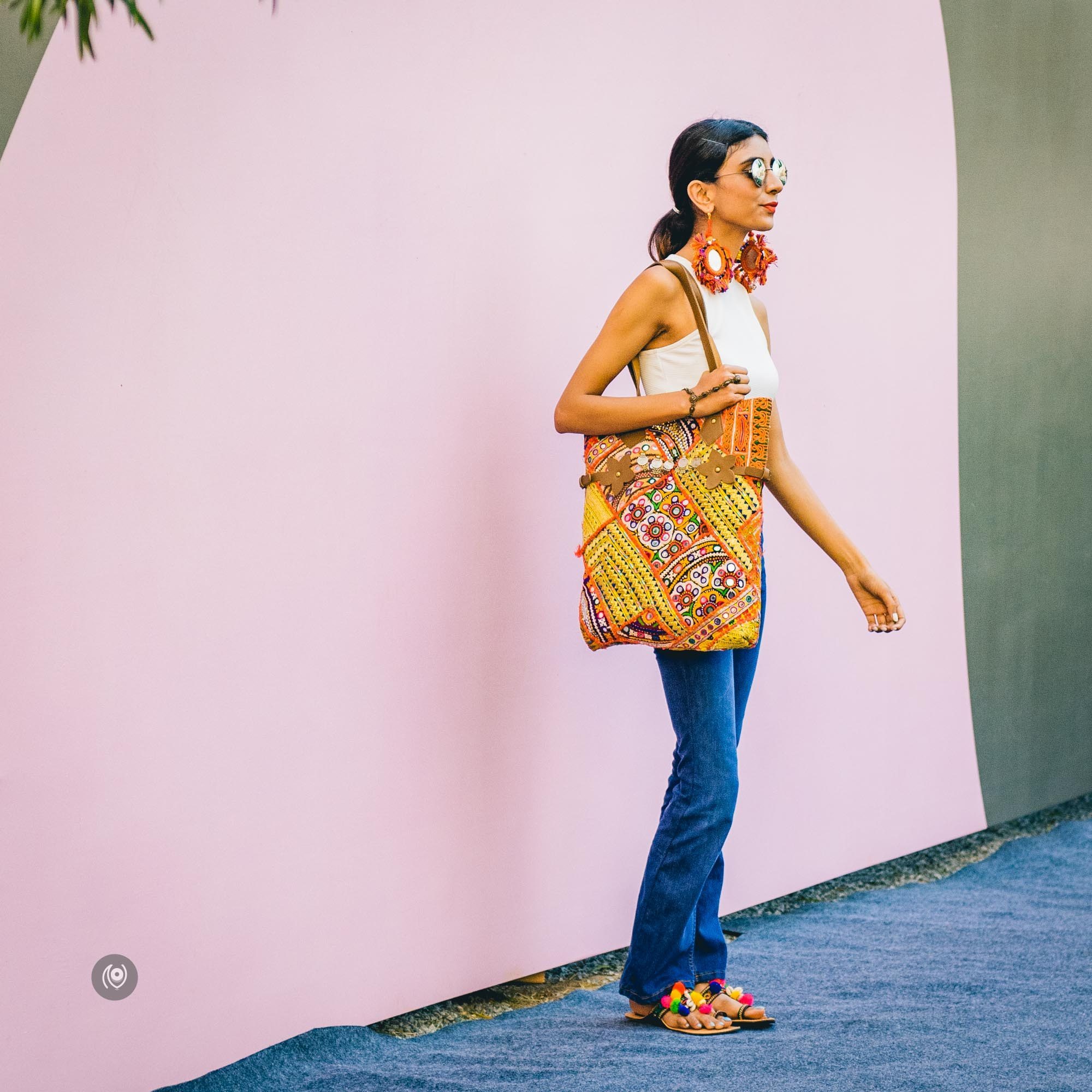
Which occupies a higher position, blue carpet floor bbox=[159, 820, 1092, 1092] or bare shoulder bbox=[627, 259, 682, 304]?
bare shoulder bbox=[627, 259, 682, 304]

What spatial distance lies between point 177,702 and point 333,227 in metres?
0.72

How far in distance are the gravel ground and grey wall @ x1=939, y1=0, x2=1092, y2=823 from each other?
2.7 inches

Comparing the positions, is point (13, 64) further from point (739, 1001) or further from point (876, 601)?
point (739, 1001)

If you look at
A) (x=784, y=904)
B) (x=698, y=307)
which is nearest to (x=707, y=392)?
(x=698, y=307)

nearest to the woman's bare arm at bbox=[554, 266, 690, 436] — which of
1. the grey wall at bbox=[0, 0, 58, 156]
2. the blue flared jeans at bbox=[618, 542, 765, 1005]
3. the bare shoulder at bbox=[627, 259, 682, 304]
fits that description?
the bare shoulder at bbox=[627, 259, 682, 304]

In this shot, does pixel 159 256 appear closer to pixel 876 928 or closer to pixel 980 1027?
Answer: pixel 980 1027

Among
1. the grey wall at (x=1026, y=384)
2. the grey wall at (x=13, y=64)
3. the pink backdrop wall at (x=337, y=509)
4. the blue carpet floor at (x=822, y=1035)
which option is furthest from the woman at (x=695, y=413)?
the grey wall at (x=1026, y=384)

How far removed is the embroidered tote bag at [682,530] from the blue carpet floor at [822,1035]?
0.60 meters

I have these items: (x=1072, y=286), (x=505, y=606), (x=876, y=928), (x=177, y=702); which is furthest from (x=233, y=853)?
(x=1072, y=286)

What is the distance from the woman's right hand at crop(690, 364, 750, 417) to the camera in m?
1.94

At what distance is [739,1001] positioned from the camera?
2115 millimetres

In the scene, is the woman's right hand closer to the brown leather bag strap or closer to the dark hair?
the brown leather bag strap

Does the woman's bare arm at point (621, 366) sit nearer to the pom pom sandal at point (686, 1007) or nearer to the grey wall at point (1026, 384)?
the pom pom sandal at point (686, 1007)

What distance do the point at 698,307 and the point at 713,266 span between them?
0.08 metres
